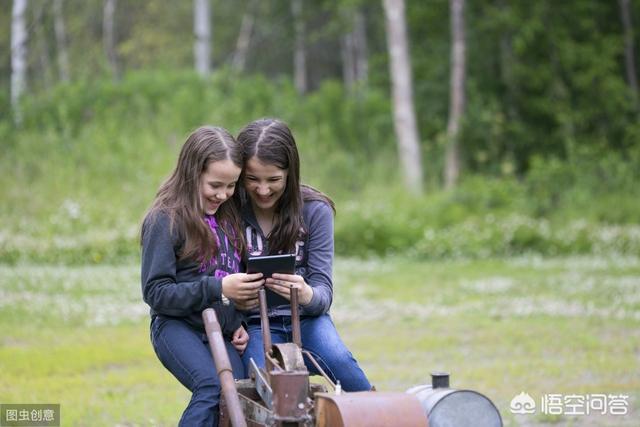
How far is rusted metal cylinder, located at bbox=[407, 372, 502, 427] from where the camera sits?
393 cm

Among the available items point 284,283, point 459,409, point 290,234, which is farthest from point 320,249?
point 459,409

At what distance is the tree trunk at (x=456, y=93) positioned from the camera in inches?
877

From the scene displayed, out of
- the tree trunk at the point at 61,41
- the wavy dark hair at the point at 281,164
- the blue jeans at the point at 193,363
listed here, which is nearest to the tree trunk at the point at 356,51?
the tree trunk at the point at 61,41

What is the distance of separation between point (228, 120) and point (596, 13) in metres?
11.4

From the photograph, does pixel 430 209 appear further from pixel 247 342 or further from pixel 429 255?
pixel 247 342

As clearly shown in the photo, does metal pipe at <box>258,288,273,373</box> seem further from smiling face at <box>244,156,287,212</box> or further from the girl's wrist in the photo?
smiling face at <box>244,156,287,212</box>

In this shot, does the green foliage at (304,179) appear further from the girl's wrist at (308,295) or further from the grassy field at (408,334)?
the girl's wrist at (308,295)

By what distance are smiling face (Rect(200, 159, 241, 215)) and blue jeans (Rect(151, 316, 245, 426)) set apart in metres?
0.54

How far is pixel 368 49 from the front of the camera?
150 feet

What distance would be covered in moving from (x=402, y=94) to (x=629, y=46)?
331 inches

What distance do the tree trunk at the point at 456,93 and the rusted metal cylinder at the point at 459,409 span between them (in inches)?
722

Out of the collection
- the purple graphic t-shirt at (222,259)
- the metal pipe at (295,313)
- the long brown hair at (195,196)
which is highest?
the long brown hair at (195,196)

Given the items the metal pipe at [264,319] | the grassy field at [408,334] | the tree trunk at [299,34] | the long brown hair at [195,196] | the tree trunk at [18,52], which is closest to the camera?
the metal pipe at [264,319]

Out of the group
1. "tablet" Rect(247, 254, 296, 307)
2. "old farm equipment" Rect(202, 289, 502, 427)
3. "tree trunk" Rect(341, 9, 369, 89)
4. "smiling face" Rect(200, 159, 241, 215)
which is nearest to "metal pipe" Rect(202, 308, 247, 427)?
"old farm equipment" Rect(202, 289, 502, 427)
